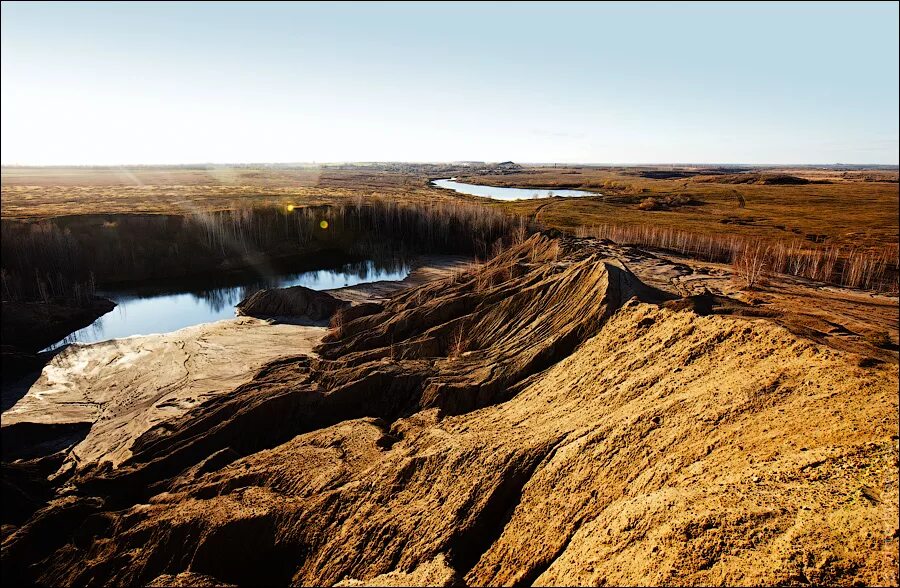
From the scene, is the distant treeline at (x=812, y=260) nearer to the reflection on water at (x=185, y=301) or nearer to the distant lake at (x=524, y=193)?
the reflection on water at (x=185, y=301)

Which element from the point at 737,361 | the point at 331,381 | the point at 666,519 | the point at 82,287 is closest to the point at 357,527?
the point at 666,519

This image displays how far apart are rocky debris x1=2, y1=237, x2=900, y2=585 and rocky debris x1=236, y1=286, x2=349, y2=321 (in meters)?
12.6

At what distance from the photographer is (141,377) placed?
67.8ft

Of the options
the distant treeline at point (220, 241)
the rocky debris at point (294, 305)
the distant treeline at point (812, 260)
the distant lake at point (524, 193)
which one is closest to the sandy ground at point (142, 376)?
the rocky debris at point (294, 305)

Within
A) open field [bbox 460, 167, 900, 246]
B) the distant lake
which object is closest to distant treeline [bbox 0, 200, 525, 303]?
A: open field [bbox 460, 167, 900, 246]

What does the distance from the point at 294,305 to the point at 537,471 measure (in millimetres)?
23355

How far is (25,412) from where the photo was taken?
1803cm

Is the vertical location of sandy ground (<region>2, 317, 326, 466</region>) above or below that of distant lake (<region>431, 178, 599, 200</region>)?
below

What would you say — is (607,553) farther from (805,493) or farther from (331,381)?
(331,381)

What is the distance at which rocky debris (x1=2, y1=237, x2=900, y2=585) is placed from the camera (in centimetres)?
545

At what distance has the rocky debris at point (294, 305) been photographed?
28.1m

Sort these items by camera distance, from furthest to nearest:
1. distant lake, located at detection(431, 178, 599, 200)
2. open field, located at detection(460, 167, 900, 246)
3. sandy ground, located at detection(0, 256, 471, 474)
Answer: distant lake, located at detection(431, 178, 599, 200) → open field, located at detection(460, 167, 900, 246) → sandy ground, located at detection(0, 256, 471, 474)

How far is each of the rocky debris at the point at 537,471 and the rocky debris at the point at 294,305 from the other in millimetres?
12641

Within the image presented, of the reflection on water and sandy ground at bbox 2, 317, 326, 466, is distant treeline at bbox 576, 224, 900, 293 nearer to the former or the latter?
sandy ground at bbox 2, 317, 326, 466
